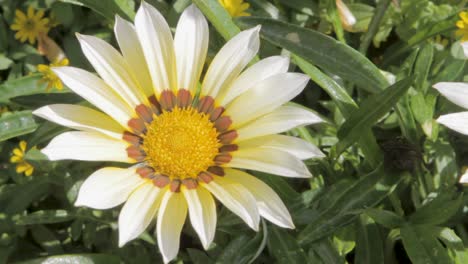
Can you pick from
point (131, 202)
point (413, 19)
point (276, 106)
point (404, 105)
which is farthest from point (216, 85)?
point (413, 19)

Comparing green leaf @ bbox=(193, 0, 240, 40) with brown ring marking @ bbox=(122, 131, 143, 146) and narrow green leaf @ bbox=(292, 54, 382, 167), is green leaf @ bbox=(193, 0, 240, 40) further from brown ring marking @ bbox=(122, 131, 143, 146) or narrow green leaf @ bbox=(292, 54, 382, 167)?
brown ring marking @ bbox=(122, 131, 143, 146)

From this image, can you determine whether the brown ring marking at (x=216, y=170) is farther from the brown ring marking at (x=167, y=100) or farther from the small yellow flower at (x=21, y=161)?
the small yellow flower at (x=21, y=161)

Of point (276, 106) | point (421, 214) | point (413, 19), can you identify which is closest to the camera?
point (276, 106)

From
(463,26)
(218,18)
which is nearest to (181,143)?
(218,18)

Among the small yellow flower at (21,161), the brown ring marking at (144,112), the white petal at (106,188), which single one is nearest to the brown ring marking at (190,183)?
the white petal at (106,188)

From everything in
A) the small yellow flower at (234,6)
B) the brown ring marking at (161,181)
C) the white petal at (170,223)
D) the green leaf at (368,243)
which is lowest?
the green leaf at (368,243)

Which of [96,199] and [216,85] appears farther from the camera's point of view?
[216,85]

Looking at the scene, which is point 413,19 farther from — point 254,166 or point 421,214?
point 254,166

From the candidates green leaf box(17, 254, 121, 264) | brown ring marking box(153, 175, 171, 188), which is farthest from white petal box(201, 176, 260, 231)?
green leaf box(17, 254, 121, 264)

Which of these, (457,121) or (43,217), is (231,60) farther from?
(43,217)
